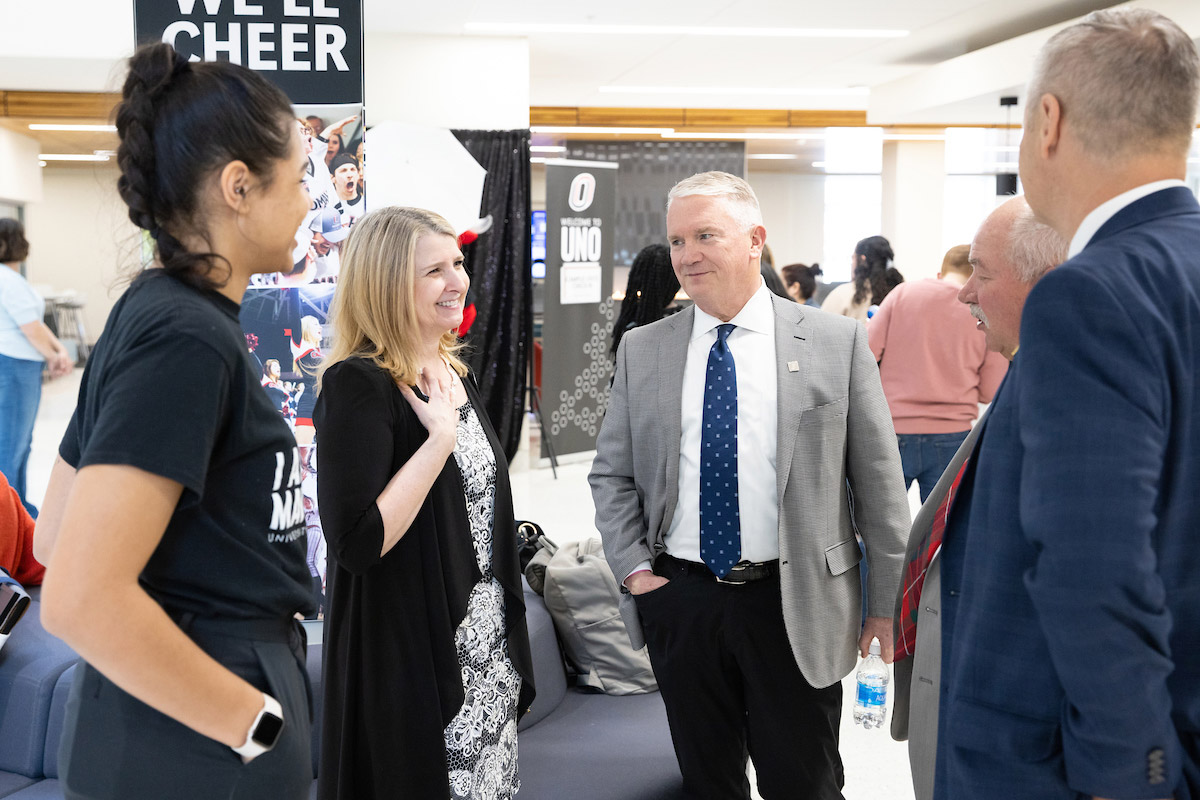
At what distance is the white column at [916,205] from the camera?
1135cm

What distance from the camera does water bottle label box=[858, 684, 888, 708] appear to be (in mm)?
3691

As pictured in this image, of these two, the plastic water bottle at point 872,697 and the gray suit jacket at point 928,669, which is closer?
the gray suit jacket at point 928,669

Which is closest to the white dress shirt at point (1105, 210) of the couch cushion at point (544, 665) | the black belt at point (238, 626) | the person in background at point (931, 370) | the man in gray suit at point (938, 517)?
the man in gray suit at point (938, 517)

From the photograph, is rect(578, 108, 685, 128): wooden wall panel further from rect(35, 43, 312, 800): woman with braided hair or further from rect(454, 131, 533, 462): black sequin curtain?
rect(35, 43, 312, 800): woman with braided hair

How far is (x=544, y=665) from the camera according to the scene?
2.96 meters

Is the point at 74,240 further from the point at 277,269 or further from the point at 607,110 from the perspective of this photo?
the point at 277,269

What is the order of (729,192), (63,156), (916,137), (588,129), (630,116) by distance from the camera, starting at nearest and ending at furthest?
(729,192)
(916,137)
(63,156)
(630,116)
(588,129)

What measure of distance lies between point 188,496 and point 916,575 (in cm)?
114

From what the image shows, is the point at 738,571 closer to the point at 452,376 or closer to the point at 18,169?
the point at 452,376

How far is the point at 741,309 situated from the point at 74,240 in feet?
43.4

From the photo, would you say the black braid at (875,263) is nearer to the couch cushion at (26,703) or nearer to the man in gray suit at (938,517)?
the man in gray suit at (938,517)

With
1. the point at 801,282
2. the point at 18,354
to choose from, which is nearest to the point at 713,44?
the point at 801,282

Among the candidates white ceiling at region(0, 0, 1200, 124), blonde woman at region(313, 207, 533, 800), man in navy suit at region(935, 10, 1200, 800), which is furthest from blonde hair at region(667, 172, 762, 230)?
white ceiling at region(0, 0, 1200, 124)

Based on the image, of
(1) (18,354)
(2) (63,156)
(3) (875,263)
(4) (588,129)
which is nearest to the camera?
(1) (18,354)
